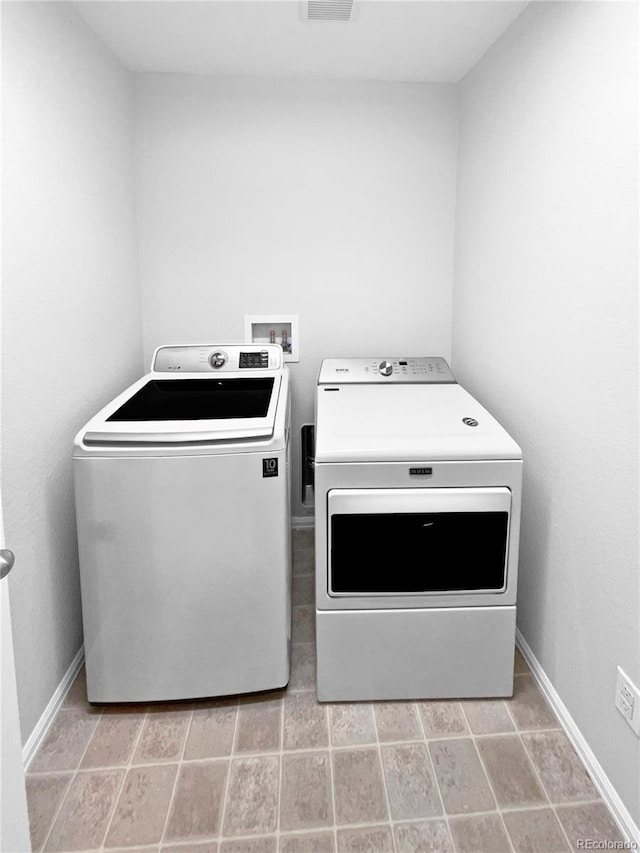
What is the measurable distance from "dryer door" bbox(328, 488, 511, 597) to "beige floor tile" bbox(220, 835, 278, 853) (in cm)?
64

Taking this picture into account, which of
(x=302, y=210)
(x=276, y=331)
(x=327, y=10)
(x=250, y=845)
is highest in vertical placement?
(x=327, y=10)

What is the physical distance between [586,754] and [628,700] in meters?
0.32

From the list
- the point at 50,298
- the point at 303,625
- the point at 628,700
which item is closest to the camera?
the point at 628,700

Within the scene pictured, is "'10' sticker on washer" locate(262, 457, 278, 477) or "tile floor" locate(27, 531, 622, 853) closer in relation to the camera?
"tile floor" locate(27, 531, 622, 853)

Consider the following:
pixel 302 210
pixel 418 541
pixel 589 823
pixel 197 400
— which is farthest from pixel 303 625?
pixel 302 210

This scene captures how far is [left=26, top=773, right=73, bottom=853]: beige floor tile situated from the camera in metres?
1.39

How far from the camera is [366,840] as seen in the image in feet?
4.48

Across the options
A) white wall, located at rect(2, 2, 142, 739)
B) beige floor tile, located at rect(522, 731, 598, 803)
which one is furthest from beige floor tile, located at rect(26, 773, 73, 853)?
beige floor tile, located at rect(522, 731, 598, 803)

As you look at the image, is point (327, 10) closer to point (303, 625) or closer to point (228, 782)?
point (303, 625)

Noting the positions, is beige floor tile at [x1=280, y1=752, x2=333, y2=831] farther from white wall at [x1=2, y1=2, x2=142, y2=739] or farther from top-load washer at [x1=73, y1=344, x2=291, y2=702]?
white wall at [x1=2, y1=2, x2=142, y2=739]

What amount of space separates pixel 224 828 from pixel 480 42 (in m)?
2.68

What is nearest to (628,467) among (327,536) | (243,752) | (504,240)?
(327,536)

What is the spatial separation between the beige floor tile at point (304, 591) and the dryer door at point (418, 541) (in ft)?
2.30

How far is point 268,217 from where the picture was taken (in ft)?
8.68
